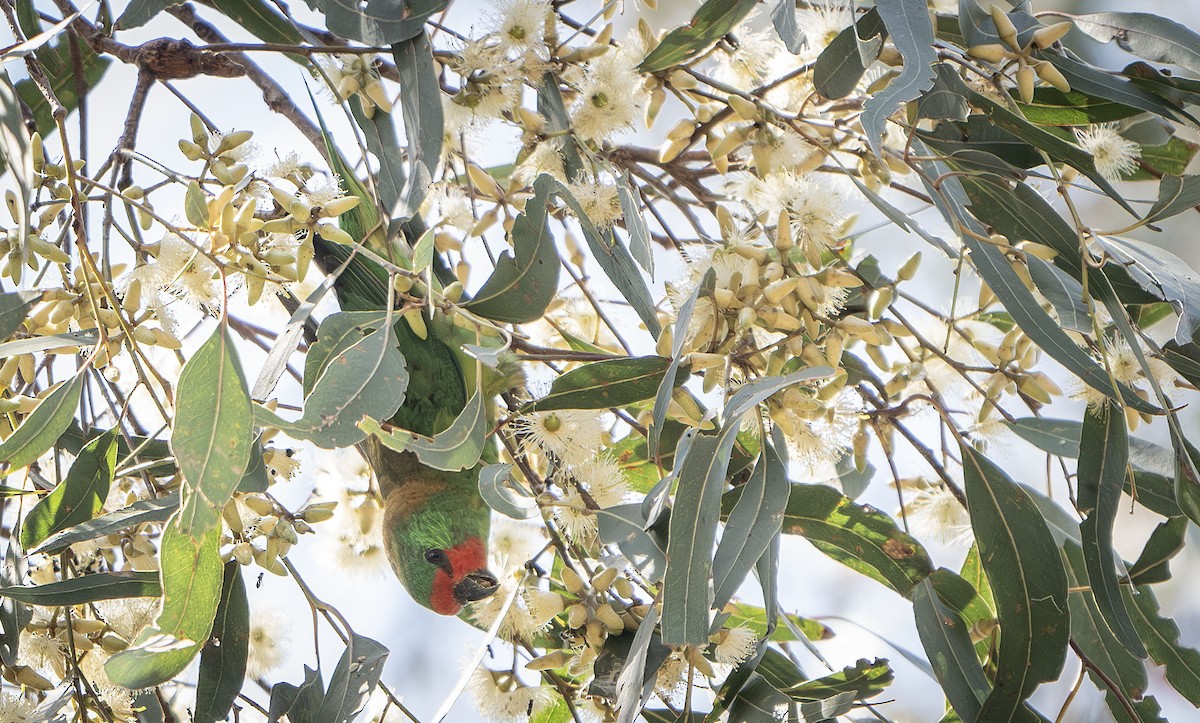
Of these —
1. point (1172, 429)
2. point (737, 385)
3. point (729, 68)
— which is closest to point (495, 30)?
point (729, 68)

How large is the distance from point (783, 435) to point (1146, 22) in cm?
58

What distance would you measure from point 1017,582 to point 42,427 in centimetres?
98

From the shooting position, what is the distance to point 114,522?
3.12 feet

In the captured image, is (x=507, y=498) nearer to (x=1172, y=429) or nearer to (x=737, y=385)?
(x=737, y=385)

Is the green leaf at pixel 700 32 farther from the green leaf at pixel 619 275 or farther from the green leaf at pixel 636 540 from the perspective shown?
the green leaf at pixel 636 540

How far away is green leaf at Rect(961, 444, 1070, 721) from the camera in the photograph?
1.02 metres

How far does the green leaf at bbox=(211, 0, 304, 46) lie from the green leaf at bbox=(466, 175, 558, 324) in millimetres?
426

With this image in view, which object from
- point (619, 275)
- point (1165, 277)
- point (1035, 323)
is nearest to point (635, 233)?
point (619, 275)

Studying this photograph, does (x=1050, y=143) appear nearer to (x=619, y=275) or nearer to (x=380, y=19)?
(x=619, y=275)

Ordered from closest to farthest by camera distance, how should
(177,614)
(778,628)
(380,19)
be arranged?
(177,614)
(380,19)
(778,628)

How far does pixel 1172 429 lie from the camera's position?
934 millimetres

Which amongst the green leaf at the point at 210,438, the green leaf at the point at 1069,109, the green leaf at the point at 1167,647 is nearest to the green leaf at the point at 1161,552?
the green leaf at the point at 1167,647

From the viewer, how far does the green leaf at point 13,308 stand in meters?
0.92

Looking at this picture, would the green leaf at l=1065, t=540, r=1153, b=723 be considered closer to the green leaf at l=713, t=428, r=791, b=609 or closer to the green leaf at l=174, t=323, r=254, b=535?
the green leaf at l=713, t=428, r=791, b=609
